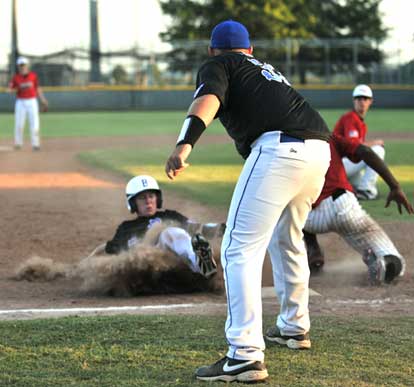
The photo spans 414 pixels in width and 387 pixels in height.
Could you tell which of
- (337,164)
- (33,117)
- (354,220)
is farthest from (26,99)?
(354,220)

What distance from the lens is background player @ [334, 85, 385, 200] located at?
11977mm

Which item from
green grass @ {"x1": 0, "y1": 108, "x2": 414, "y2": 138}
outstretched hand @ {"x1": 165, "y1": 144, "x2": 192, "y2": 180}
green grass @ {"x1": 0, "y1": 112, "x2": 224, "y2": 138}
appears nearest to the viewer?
outstretched hand @ {"x1": 165, "y1": 144, "x2": 192, "y2": 180}

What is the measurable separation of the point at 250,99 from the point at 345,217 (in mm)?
3124

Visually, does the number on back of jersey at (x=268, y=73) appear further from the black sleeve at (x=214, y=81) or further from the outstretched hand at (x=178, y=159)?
the outstretched hand at (x=178, y=159)

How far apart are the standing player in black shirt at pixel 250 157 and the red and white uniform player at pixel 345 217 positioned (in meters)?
2.65

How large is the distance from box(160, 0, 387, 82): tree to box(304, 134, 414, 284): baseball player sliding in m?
48.9

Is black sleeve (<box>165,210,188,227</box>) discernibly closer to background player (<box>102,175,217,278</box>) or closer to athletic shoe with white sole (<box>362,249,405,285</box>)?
background player (<box>102,175,217,278</box>)

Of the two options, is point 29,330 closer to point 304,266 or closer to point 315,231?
point 304,266

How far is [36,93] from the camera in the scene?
22016 millimetres

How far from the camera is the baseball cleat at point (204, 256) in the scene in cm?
679

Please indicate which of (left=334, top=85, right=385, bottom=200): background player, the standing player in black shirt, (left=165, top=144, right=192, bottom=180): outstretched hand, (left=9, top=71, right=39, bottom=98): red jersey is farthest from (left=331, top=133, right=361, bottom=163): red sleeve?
(left=9, top=71, right=39, bottom=98): red jersey

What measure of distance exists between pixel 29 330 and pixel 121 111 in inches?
1572

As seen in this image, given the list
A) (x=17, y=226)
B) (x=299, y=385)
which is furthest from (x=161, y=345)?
(x=17, y=226)

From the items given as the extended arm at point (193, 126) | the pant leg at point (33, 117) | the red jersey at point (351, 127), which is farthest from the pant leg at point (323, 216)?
the pant leg at point (33, 117)
